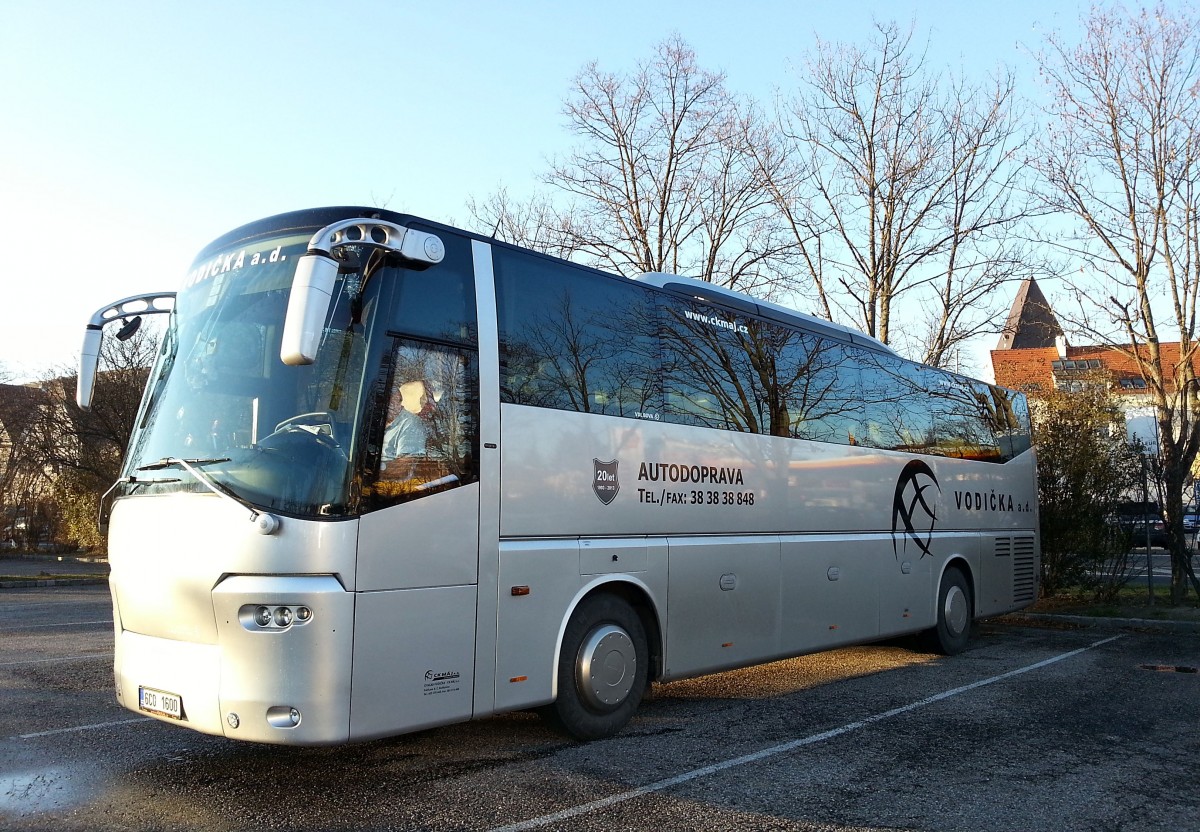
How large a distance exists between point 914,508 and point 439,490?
23.0ft

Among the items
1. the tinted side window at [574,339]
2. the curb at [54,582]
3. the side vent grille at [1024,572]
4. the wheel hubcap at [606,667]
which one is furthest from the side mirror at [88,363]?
the curb at [54,582]

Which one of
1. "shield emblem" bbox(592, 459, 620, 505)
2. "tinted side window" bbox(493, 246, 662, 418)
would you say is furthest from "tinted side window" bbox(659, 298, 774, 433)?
"shield emblem" bbox(592, 459, 620, 505)

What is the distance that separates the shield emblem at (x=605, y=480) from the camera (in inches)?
285

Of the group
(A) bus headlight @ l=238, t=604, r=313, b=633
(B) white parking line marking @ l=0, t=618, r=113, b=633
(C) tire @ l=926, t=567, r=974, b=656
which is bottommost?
(B) white parking line marking @ l=0, t=618, r=113, b=633

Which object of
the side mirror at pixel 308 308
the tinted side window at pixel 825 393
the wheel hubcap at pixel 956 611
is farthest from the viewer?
the wheel hubcap at pixel 956 611

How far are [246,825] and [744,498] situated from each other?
4966mm

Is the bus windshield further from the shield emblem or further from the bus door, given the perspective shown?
the shield emblem

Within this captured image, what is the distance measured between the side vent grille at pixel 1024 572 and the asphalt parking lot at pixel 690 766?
3921 millimetres

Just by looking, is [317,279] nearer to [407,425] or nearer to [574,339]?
[407,425]

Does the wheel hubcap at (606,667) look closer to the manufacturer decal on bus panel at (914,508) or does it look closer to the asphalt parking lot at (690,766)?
the asphalt parking lot at (690,766)

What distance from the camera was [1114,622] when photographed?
1478 centimetres

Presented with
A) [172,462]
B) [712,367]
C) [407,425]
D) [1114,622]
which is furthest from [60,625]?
[1114,622]

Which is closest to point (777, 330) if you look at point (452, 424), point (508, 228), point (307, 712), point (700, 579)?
point (700, 579)

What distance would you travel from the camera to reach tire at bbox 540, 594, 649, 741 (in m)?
6.89
